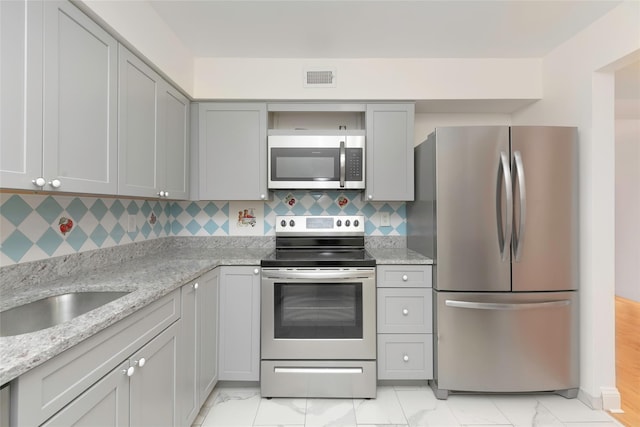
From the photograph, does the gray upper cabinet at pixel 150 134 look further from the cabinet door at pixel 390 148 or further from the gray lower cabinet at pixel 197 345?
the cabinet door at pixel 390 148

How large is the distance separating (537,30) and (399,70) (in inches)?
35.8

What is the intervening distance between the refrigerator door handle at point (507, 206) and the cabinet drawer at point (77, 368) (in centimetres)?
202

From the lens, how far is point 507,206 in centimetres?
200

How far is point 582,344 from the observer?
2066 mm

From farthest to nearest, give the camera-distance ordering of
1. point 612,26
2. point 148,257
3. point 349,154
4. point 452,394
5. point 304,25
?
point 349,154 → point 148,257 → point 452,394 → point 304,25 → point 612,26

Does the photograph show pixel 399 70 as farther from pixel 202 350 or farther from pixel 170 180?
pixel 202 350

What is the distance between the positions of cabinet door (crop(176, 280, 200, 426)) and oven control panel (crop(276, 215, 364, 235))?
1.02 metres

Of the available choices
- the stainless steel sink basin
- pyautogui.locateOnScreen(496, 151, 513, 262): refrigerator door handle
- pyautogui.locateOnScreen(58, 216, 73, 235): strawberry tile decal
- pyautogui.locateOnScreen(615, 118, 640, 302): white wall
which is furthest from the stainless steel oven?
pyautogui.locateOnScreen(615, 118, 640, 302): white wall

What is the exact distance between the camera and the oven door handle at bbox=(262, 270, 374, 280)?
2.10 m

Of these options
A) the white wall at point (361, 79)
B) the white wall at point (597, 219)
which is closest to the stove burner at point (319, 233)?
the white wall at point (361, 79)

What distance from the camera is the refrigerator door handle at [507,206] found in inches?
78.4

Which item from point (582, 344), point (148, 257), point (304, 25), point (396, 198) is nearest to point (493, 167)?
point (396, 198)

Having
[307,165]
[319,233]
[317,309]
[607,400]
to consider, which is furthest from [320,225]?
[607,400]

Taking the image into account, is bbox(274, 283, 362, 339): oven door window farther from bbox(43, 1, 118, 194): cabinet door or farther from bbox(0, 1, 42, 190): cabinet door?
bbox(0, 1, 42, 190): cabinet door
